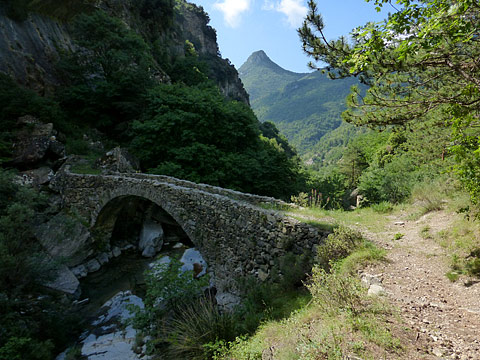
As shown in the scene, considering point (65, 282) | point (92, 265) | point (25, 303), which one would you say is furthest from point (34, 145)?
point (25, 303)

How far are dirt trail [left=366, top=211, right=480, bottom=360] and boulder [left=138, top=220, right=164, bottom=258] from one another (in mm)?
11241

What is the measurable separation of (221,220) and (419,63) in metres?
6.07

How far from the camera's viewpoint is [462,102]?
3320 millimetres

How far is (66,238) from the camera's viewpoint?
11.1m

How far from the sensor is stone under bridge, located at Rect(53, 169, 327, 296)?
590 cm

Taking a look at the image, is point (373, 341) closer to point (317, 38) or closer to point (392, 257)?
point (392, 257)

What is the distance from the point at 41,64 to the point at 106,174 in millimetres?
11880

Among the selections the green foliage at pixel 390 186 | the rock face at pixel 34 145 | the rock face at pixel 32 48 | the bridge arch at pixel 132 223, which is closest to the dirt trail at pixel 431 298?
the green foliage at pixel 390 186

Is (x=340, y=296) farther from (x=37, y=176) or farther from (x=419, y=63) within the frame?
(x=37, y=176)

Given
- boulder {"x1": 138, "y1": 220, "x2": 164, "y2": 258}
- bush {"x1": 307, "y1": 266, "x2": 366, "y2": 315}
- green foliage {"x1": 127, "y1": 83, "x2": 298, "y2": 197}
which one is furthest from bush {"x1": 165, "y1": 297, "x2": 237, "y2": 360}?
green foliage {"x1": 127, "y1": 83, "x2": 298, "y2": 197}

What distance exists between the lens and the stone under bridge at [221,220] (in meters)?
5.90

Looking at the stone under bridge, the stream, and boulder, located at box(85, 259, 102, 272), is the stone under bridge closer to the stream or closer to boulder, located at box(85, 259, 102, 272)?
boulder, located at box(85, 259, 102, 272)

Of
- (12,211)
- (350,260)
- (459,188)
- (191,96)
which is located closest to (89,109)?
(191,96)

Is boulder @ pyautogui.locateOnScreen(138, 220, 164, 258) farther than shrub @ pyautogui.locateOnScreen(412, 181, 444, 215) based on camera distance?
Yes
